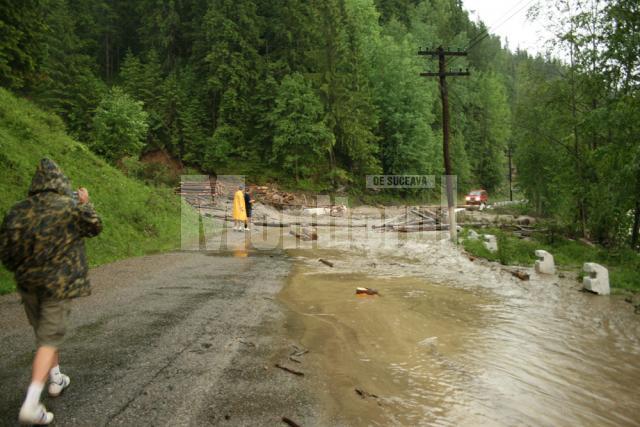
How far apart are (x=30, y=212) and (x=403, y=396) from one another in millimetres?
4062

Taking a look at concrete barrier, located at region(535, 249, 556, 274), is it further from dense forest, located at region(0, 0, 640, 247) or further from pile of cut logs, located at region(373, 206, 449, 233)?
dense forest, located at region(0, 0, 640, 247)

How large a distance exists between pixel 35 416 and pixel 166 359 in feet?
5.37

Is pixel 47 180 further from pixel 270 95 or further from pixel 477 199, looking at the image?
pixel 477 199

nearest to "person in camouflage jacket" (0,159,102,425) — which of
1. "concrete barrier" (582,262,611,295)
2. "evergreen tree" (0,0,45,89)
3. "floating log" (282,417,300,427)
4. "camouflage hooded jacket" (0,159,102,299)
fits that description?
"camouflage hooded jacket" (0,159,102,299)

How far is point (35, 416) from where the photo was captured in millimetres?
3154

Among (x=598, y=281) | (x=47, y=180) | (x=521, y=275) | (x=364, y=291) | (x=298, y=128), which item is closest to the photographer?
(x=47, y=180)

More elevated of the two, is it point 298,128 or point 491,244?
point 298,128

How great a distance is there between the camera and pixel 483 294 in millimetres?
9359

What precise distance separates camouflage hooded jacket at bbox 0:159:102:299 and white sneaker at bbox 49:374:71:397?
0.81 m

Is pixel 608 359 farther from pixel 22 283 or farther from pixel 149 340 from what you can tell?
pixel 22 283

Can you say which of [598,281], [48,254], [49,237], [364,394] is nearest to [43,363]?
[48,254]

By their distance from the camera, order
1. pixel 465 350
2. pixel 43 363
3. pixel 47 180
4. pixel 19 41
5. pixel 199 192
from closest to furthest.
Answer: pixel 43 363, pixel 47 180, pixel 465 350, pixel 19 41, pixel 199 192

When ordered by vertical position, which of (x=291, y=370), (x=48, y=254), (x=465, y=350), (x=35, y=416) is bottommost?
(x=465, y=350)

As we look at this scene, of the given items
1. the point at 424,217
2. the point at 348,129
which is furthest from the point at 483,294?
the point at 348,129
